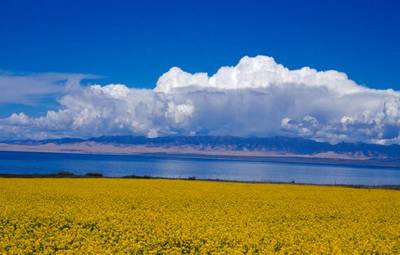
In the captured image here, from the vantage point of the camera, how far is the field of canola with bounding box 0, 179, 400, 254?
1678cm

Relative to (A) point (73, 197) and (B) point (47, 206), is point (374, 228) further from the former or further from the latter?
(A) point (73, 197)

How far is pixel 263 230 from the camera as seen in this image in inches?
826

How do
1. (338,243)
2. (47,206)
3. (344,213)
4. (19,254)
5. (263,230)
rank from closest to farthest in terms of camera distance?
(19,254), (338,243), (263,230), (47,206), (344,213)

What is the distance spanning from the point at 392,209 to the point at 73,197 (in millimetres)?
19304

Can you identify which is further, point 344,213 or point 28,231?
point 344,213

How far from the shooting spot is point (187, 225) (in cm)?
2116

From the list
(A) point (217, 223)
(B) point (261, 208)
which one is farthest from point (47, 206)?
(B) point (261, 208)

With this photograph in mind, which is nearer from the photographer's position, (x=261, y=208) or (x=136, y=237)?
(x=136, y=237)

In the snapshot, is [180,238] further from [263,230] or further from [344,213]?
[344,213]

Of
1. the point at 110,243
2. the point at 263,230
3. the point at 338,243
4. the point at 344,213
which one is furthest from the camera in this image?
the point at 344,213

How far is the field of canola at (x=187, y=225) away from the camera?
16781 mm

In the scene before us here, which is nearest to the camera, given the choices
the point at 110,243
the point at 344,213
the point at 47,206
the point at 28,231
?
the point at 110,243

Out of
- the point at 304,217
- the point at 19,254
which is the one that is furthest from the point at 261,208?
the point at 19,254

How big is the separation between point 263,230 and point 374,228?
17.4 ft
